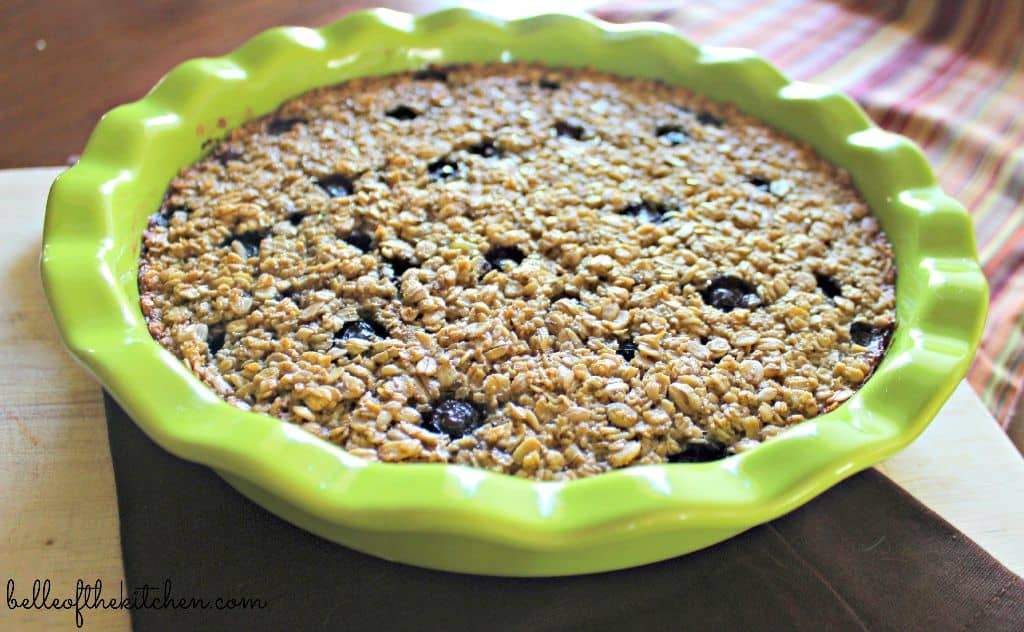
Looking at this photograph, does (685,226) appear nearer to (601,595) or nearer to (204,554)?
(601,595)

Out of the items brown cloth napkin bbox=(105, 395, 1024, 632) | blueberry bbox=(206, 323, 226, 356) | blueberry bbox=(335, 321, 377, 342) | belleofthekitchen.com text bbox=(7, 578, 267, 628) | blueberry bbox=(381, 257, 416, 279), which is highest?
blueberry bbox=(381, 257, 416, 279)

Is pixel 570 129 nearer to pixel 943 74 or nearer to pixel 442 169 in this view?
pixel 442 169

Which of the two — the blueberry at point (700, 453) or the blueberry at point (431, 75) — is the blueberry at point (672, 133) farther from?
the blueberry at point (700, 453)

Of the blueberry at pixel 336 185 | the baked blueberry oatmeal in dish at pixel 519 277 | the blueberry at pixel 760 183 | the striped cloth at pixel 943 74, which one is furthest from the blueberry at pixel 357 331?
the striped cloth at pixel 943 74

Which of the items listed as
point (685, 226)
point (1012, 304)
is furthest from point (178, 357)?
point (1012, 304)

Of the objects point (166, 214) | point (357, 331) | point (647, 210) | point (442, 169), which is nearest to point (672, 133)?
point (647, 210)

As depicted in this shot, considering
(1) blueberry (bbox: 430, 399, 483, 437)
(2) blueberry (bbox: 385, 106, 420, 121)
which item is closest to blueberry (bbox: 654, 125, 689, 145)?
(2) blueberry (bbox: 385, 106, 420, 121)

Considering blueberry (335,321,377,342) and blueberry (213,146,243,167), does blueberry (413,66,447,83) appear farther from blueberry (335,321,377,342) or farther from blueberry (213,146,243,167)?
blueberry (335,321,377,342)
